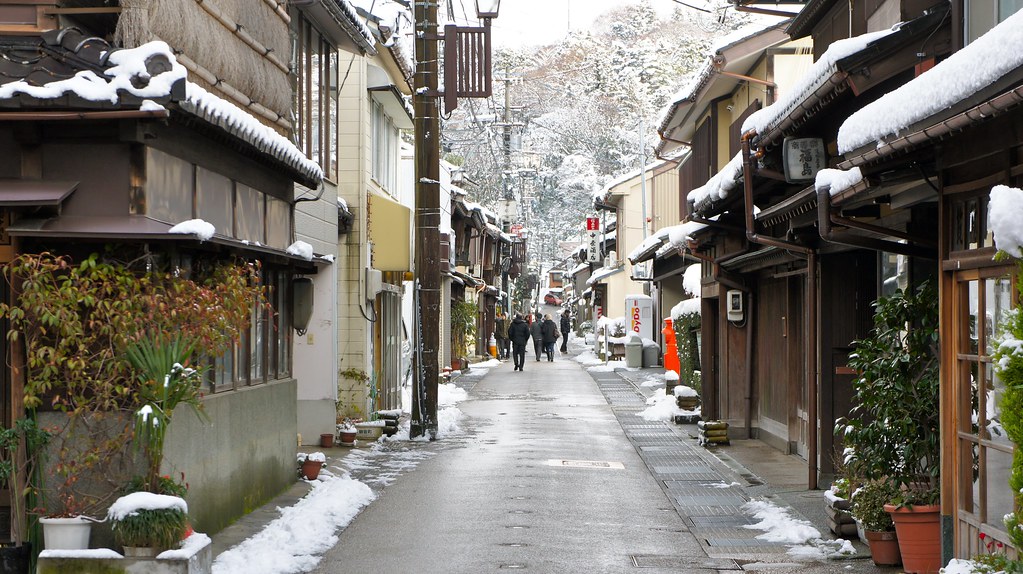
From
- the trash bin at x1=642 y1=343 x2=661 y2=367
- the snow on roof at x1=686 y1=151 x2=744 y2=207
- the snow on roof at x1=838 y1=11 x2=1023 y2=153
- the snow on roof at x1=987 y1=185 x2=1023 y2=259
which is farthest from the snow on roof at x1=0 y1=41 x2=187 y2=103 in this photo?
the trash bin at x1=642 y1=343 x2=661 y2=367

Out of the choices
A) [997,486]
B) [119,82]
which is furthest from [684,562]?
[119,82]

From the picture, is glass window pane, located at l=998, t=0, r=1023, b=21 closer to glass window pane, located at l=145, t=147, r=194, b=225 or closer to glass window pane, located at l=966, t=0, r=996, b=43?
glass window pane, located at l=966, t=0, r=996, b=43

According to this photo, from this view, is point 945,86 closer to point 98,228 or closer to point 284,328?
point 98,228

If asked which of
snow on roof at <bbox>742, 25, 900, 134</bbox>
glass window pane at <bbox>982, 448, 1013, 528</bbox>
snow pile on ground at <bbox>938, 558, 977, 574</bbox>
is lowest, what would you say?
snow pile on ground at <bbox>938, 558, 977, 574</bbox>

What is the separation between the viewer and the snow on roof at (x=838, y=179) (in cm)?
870

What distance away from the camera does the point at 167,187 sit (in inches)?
372

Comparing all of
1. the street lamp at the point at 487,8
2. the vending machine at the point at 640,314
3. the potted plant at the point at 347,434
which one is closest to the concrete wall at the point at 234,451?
the potted plant at the point at 347,434

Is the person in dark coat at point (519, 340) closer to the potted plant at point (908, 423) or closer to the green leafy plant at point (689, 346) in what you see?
the green leafy plant at point (689, 346)

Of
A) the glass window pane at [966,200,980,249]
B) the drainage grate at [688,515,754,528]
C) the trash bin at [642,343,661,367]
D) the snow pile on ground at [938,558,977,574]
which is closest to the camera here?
the snow pile on ground at [938,558,977,574]

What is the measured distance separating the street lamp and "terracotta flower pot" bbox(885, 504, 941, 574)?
13202 millimetres

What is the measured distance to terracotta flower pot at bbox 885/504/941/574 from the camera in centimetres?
877

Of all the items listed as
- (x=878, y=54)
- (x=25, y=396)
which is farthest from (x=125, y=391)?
(x=878, y=54)

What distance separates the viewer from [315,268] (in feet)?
47.3

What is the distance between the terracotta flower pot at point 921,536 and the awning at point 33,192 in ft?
22.0
